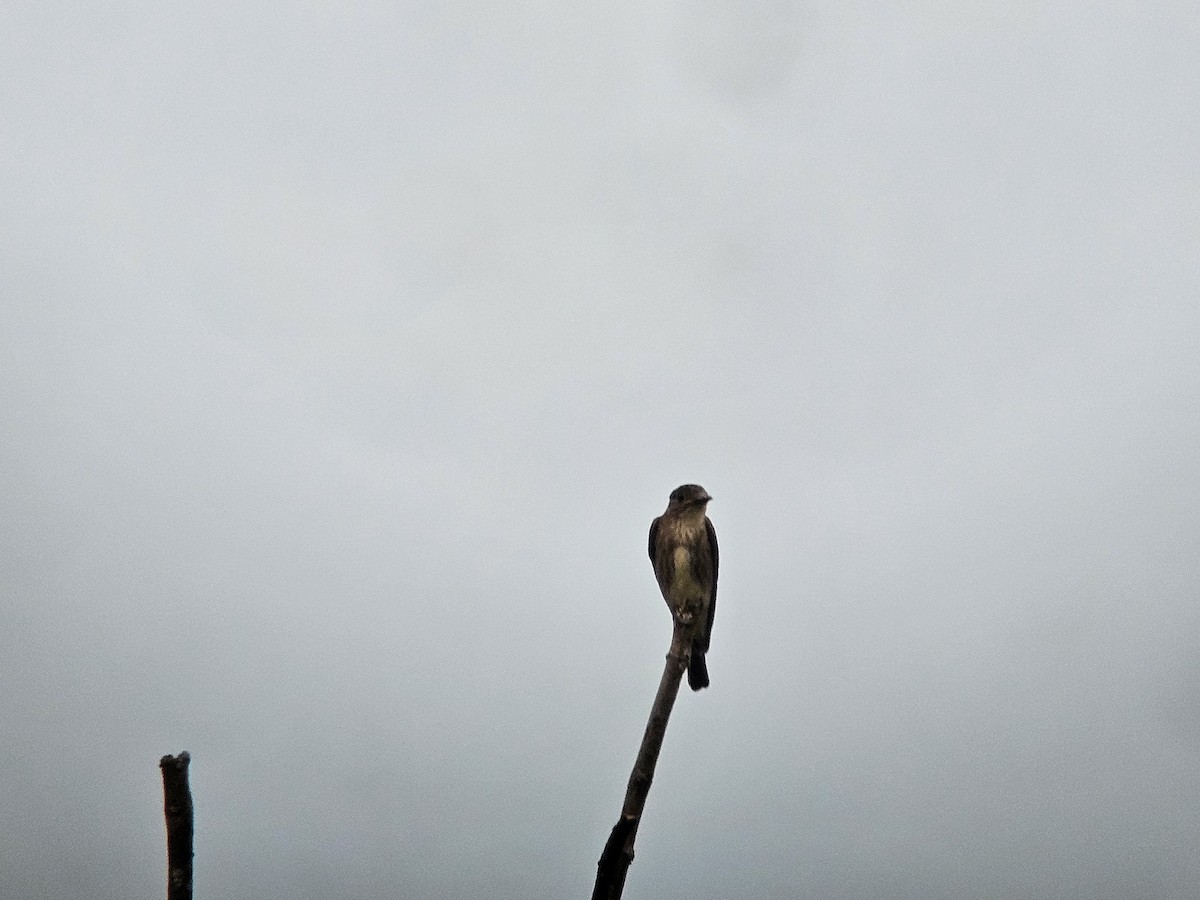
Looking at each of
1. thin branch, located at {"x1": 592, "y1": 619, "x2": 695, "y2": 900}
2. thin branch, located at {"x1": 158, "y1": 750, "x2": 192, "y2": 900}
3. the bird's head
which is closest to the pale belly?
the bird's head

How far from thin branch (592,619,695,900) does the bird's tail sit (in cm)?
709

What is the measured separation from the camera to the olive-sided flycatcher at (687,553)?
11117 mm

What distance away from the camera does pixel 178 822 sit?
3.97 metres

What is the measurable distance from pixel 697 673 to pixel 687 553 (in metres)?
2.08

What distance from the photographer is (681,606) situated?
35.1ft

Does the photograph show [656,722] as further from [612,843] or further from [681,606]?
[681,606]

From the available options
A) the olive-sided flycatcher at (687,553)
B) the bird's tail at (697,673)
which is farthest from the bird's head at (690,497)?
the bird's tail at (697,673)

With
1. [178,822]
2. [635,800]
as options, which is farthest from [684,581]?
[178,822]

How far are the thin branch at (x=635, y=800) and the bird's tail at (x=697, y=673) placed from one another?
279 inches

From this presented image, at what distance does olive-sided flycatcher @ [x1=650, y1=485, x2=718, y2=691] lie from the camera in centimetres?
1112

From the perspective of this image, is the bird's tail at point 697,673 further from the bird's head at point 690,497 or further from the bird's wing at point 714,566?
the bird's head at point 690,497

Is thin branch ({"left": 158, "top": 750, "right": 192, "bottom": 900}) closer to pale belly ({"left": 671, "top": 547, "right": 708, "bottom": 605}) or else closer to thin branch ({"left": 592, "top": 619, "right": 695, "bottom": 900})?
thin branch ({"left": 592, "top": 619, "right": 695, "bottom": 900})

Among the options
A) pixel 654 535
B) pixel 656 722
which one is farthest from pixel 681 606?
pixel 656 722

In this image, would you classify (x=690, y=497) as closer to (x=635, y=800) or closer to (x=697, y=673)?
(x=697, y=673)
